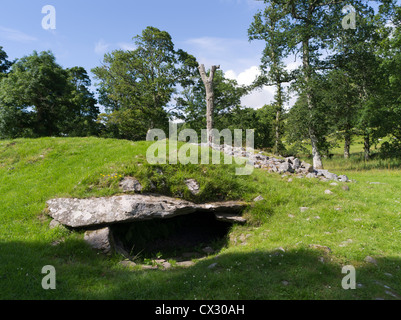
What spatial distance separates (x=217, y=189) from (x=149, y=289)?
5161mm

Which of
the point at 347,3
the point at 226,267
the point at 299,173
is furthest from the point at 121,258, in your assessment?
the point at 347,3

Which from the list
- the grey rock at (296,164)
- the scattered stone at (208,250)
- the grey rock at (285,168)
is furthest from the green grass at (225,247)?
the grey rock at (296,164)

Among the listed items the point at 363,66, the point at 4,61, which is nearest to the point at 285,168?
the point at 363,66

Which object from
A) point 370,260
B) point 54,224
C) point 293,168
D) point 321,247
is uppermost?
point 293,168

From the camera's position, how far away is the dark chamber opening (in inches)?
338

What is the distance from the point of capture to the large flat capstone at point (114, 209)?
7.84 m

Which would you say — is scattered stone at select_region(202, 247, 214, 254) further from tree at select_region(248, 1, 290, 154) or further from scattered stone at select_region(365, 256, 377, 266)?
tree at select_region(248, 1, 290, 154)

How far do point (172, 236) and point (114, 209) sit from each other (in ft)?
9.34

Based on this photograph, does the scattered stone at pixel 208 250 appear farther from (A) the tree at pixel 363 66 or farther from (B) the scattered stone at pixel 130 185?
(A) the tree at pixel 363 66

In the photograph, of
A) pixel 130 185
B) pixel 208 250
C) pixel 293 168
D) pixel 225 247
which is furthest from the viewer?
pixel 293 168

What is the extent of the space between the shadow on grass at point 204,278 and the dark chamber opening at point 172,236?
66.4 inches

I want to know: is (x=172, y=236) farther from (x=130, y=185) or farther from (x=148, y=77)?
(x=148, y=77)

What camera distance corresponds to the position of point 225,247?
8414mm
